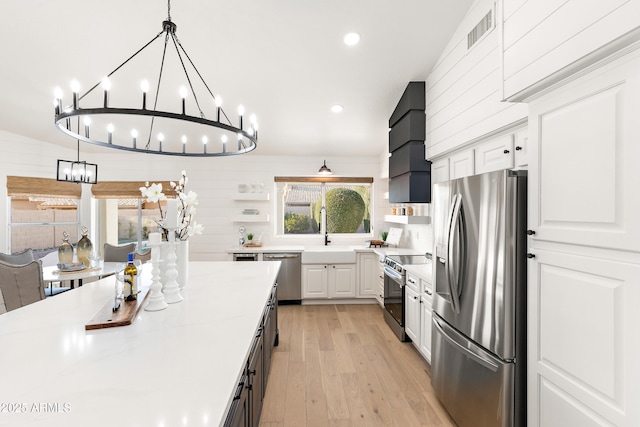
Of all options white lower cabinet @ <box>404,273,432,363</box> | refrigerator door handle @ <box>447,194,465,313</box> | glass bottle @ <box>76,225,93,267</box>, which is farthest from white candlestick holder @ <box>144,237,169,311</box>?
glass bottle @ <box>76,225,93,267</box>

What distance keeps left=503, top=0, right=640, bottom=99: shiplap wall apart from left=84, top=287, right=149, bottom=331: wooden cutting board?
2279 millimetres

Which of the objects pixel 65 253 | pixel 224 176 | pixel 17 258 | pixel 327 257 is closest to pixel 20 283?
pixel 65 253

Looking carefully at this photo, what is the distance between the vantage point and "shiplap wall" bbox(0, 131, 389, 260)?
5.05 metres

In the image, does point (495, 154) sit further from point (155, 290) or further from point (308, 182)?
point (308, 182)

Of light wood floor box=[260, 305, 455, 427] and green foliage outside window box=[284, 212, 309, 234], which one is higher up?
green foliage outside window box=[284, 212, 309, 234]

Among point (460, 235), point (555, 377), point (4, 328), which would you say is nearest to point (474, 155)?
point (460, 235)

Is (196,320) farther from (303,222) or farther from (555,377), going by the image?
(303,222)

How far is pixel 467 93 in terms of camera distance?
2471mm

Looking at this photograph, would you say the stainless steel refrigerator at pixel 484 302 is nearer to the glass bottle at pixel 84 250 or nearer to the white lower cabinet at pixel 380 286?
the white lower cabinet at pixel 380 286

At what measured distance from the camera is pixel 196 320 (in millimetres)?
1523

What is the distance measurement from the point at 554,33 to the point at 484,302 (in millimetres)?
1375

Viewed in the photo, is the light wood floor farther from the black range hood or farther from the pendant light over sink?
the pendant light over sink

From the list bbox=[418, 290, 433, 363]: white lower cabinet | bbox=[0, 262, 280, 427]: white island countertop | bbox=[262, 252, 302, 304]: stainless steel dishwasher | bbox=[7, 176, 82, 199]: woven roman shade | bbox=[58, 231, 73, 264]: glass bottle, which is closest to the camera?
bbox=[0, 262, 280, 427]: white island countertop

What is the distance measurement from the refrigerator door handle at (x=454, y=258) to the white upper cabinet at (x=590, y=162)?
463 mm
